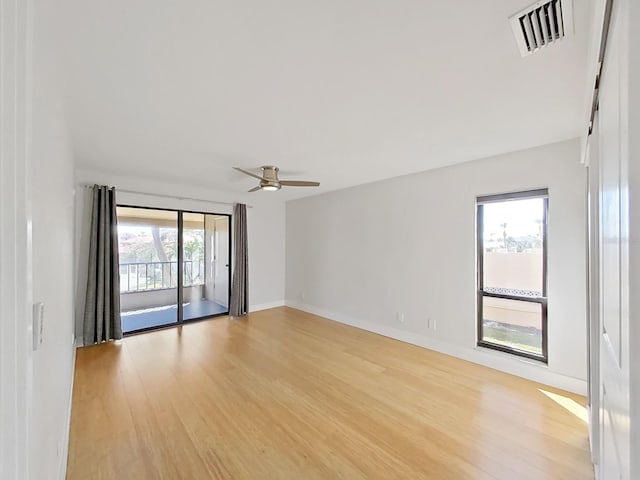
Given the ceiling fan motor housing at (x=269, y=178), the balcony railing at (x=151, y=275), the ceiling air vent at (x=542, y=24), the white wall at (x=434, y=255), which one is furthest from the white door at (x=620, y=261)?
the balcony railing at (x=151, y=275)

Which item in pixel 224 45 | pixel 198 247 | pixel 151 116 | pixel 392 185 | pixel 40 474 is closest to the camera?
pixel 40 474

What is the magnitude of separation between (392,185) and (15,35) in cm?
407

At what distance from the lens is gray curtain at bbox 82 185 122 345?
12.3 feet

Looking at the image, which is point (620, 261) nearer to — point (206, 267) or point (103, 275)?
point (103, 275)

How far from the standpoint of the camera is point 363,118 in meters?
2.23

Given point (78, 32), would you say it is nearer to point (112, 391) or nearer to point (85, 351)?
point (112, 391)

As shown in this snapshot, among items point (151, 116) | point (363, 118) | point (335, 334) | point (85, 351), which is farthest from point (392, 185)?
point (85, 351)

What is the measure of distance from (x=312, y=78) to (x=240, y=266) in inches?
164

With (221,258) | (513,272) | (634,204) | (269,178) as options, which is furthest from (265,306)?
(634,204)

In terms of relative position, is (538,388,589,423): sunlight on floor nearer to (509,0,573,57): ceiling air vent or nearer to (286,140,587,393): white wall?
(286,140,587,393): white wall

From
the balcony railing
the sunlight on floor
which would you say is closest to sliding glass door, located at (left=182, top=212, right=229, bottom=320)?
the balcony railing

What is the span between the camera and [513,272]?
3.10m

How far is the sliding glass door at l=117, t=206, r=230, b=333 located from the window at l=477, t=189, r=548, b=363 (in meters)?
4.44

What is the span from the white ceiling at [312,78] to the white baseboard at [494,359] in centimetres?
231
